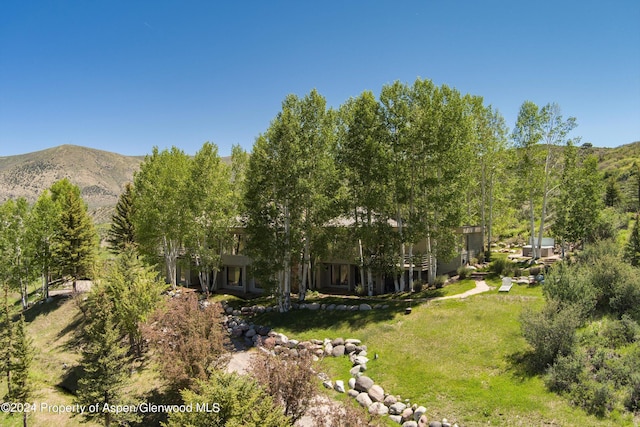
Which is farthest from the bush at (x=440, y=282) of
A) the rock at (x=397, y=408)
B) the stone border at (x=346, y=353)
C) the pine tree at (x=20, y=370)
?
the pine tree at (x=20, y=370)

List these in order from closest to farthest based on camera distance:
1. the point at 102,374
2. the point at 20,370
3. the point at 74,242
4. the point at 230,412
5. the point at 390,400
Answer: the point at 230,412
the point at 390,400
the point at 102,374
the point at 20,370
the point at 74,242

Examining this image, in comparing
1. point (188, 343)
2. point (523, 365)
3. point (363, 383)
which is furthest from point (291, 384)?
point (523, 365)

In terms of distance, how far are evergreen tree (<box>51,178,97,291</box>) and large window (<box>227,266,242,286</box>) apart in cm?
1373

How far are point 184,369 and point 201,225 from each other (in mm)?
17806

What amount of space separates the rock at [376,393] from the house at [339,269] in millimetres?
12709

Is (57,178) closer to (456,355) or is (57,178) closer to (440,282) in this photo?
(440,282)

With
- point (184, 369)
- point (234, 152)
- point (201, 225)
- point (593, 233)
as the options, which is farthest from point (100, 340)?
point (593, 233)

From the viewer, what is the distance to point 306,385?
1174 centimetres

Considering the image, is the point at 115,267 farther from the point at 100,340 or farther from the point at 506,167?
the point at 506,167

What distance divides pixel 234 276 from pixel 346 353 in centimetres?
1804

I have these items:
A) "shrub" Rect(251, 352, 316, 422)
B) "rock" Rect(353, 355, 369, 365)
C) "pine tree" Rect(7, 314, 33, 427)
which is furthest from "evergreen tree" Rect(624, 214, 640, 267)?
"pine tree" Rect(7, 314, 33, 427)

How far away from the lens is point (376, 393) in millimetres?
15305

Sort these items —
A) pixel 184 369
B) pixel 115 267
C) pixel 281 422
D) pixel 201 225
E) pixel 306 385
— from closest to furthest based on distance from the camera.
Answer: pixel 281 422, pixel 306 385, pixel 184 369, pixel 115 267, pixel 201 225

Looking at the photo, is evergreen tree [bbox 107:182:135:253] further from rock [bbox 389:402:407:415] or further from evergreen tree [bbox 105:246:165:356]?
rock [bbox 389:402:407:415]
